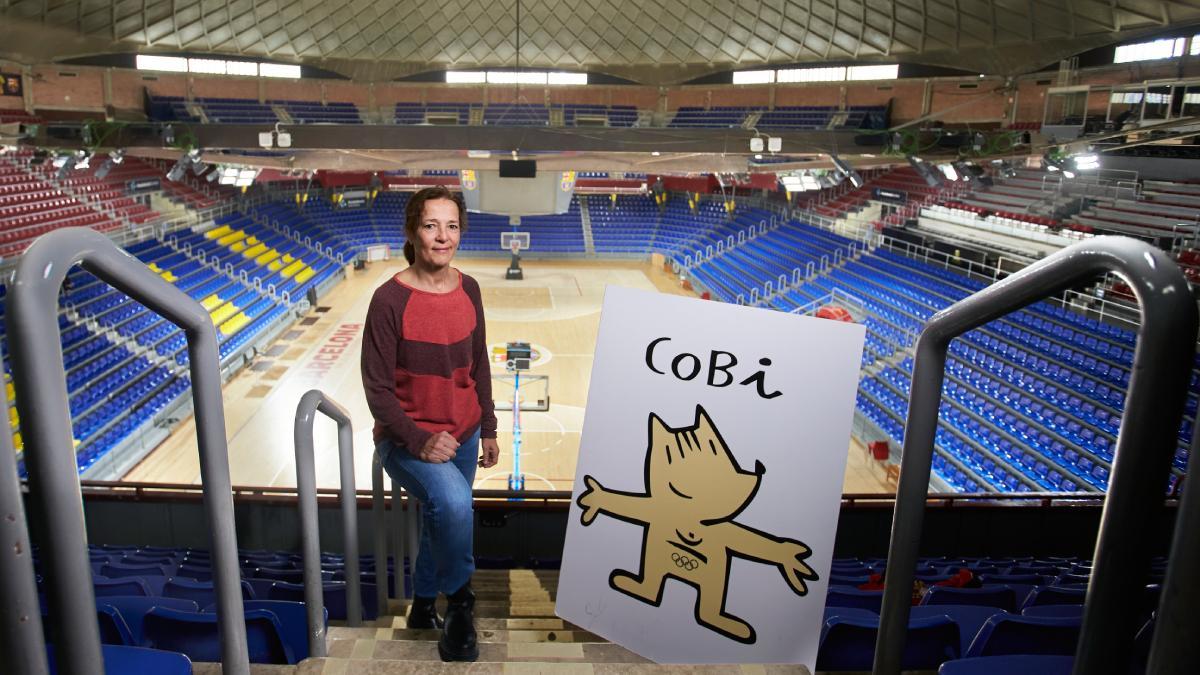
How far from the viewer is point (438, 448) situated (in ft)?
7.74

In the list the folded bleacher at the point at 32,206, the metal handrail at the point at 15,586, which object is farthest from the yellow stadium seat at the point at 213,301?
the metal handrail at the point at 15,586

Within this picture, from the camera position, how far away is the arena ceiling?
722 inches

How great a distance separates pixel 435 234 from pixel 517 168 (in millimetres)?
10594

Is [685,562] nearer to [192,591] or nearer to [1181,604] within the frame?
[1181,604]

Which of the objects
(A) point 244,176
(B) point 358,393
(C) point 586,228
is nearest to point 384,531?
(B) point 358,393

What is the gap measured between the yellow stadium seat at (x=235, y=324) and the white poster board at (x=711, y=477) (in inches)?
639

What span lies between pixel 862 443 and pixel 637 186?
71.8 feet

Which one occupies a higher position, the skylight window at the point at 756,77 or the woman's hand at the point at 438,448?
the skylight window at the point at 756,77

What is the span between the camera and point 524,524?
5.91m

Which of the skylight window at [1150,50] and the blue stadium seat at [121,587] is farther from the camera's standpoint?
the skylight window at [1150,50]

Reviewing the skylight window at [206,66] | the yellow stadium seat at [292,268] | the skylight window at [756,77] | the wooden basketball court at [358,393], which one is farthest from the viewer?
the skylight window at [756,77]

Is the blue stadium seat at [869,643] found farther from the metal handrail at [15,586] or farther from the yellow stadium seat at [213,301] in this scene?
the yellow stadium seat at [213,301]

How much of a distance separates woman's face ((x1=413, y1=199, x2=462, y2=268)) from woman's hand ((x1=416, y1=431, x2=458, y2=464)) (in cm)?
56

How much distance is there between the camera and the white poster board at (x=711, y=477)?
199cm
